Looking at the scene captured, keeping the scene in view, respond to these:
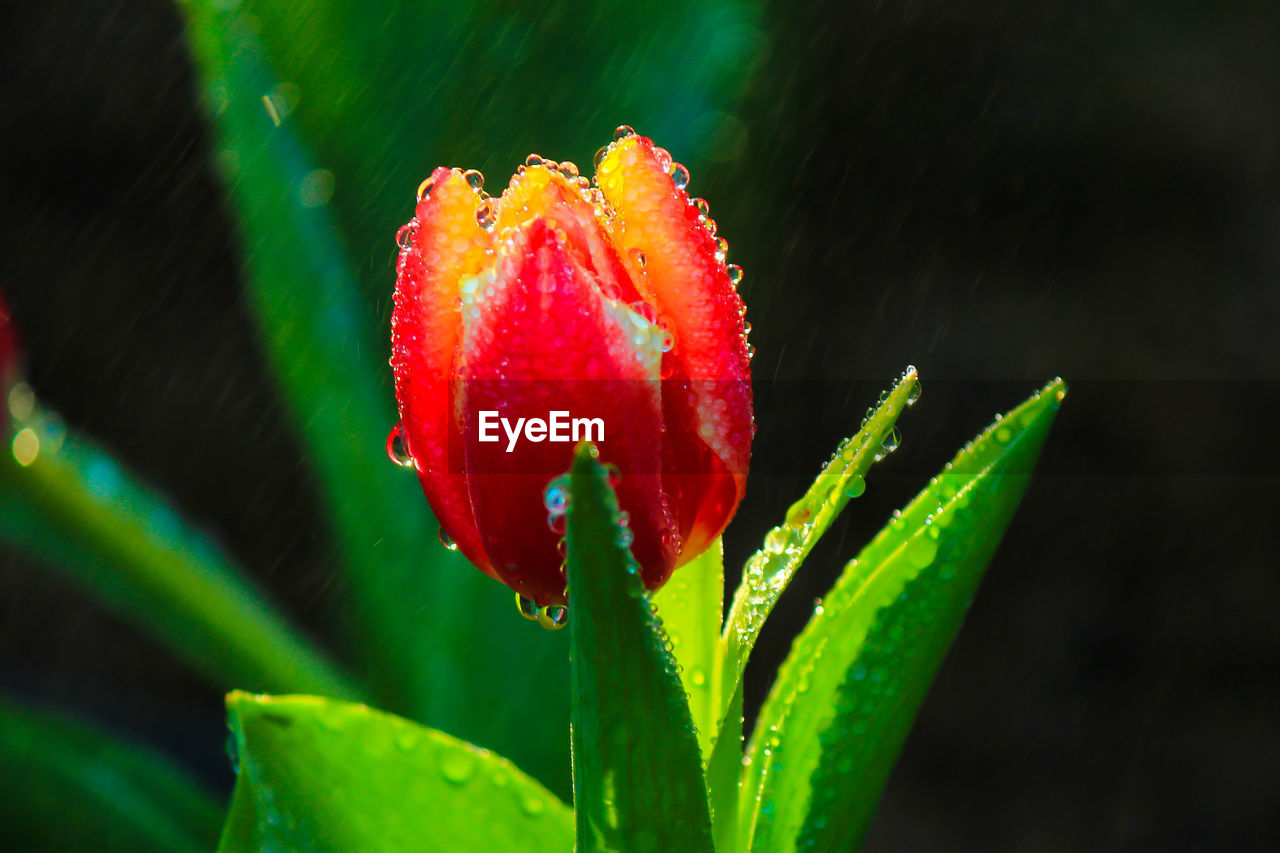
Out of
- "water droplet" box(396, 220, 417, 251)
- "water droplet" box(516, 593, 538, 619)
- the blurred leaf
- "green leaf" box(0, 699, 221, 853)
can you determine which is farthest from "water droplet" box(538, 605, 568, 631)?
"green leaf" box(0, 699, 221, 853)

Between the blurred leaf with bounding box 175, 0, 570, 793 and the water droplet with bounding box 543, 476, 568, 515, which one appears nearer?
the water droplet with bounding box 543, 476, 568, 515

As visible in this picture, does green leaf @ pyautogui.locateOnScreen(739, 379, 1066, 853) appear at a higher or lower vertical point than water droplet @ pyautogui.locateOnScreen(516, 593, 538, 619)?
higher

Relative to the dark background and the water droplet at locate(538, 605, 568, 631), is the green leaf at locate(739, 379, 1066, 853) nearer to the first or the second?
the water droplet at locate(538, 605, 568, 631)

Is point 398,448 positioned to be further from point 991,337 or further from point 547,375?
point 991,337

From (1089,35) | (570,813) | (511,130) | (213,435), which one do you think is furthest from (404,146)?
(1089,35)

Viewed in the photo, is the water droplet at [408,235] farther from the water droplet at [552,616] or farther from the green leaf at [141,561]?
the green leaf at [141,561]

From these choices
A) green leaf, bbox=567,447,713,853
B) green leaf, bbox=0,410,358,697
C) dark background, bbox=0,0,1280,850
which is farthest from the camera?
dark background, bbox=0,0,1280,850

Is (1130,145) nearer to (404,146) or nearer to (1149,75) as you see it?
(1149,75)

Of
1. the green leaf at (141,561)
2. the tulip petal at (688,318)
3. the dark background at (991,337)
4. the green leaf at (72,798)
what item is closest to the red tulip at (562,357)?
the tulip petal at (688,318)
